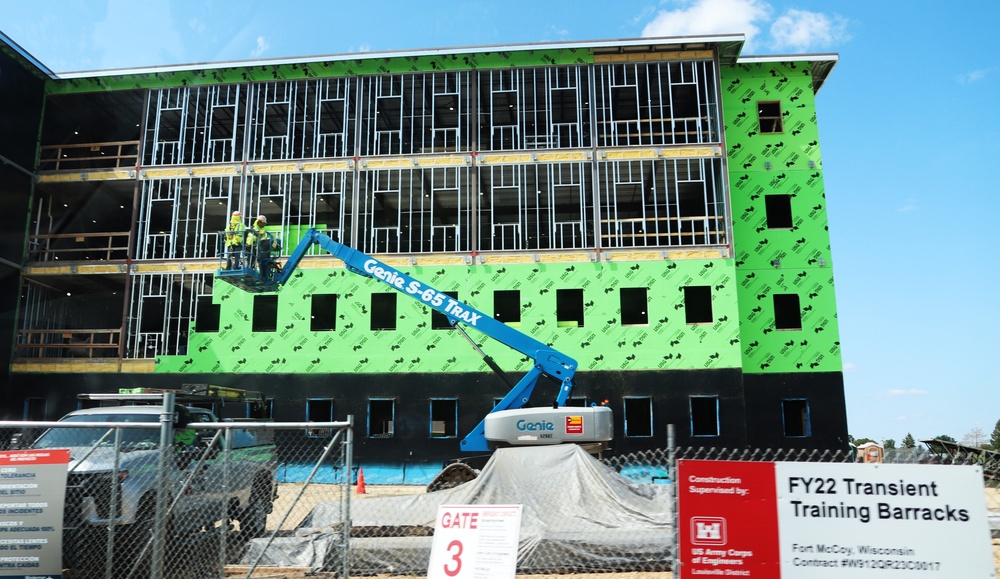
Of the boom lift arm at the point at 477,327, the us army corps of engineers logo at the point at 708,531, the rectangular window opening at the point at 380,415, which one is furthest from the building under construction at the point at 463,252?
the us army corps of engineers logo at the point at 708,531

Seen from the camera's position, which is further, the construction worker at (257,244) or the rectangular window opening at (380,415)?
the rectangular window opening at (380,415)

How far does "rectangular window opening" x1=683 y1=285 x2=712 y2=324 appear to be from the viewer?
81.7 ft

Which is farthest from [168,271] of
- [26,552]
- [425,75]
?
[26,552]

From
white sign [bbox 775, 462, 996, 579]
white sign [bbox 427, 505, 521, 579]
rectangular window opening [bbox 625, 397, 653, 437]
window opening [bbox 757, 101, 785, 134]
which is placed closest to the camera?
white sign [bbox 775, 462, 996, 579]

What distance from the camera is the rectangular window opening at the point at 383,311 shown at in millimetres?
25750

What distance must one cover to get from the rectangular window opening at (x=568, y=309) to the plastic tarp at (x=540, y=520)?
13344mm

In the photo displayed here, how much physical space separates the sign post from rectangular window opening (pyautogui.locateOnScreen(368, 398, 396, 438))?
707 inches

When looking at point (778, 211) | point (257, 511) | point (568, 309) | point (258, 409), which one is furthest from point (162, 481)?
point (778, 211)

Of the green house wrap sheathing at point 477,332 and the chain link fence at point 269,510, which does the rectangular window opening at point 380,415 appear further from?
the chain link fence at point 269,510

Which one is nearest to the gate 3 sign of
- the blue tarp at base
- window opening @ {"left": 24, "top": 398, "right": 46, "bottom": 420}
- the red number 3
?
the red number 3

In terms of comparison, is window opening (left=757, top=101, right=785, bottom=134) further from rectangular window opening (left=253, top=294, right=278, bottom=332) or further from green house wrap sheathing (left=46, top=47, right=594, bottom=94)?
rectangular window opening (left=253, top=294, right=278, bottom=332)

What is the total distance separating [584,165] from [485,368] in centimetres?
793

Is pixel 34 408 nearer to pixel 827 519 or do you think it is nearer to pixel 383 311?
pixel 383 311

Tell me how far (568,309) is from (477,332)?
3736mm
